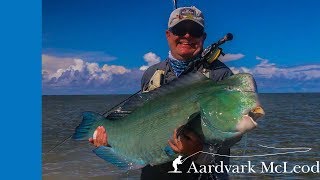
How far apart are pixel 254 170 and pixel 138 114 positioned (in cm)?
Result: 119

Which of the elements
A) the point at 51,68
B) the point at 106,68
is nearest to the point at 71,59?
the point at 51,68

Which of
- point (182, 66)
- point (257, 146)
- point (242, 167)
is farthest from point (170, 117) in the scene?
point (257, 146)

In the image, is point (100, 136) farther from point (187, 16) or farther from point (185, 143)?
point (187, 16)

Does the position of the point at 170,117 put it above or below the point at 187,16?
below

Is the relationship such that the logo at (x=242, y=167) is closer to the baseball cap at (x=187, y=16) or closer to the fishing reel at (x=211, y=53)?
the fishing reel at (x=211, y=53)

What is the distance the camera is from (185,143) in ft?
5.88

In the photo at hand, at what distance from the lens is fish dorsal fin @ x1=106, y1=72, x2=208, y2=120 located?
1.79m

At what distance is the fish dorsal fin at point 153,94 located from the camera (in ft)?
5.88

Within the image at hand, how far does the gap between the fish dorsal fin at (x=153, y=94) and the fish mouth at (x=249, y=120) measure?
21 cm

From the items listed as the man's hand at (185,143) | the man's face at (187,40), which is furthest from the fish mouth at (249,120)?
the man's face at (187,40)

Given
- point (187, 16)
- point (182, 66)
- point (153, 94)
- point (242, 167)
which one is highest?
point (187, 16)

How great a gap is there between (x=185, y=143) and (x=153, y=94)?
0.75 feet

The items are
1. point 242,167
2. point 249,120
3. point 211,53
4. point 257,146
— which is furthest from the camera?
point 257,146

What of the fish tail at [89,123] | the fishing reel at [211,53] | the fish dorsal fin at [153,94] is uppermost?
the fishing reel at [211,53]
